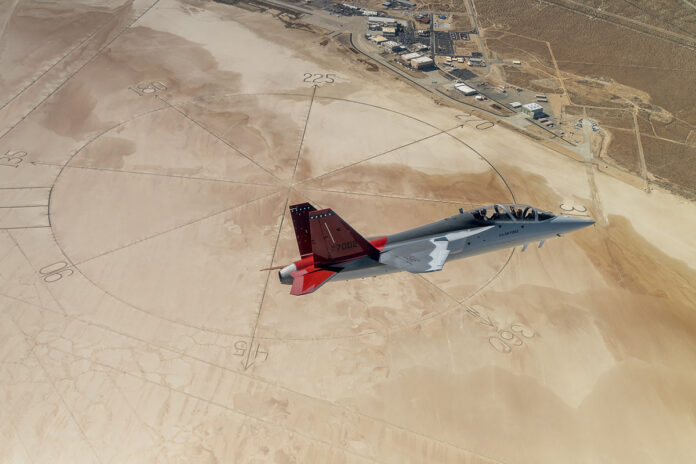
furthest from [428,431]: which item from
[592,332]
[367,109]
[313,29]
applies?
[313,29]

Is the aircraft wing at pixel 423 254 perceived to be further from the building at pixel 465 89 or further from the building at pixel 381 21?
the building at pixel 381 21

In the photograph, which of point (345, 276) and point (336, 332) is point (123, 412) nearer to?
point (336, 332)

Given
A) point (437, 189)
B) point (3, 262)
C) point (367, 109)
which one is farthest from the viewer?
point (367, 109)

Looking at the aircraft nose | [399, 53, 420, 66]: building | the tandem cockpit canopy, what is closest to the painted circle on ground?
the aircraft nose

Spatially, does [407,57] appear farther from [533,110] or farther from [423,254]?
[423,254]

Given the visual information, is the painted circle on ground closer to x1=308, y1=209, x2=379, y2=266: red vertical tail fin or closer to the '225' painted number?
the '225' painted number

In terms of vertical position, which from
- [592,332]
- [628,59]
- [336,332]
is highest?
[628,59]

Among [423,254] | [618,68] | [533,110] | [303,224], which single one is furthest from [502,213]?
[618,68]
